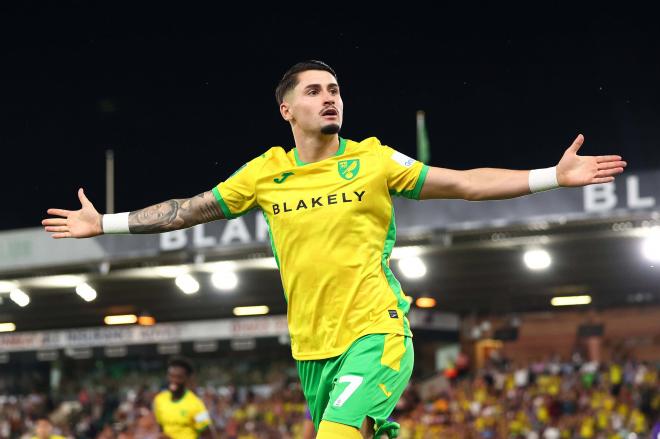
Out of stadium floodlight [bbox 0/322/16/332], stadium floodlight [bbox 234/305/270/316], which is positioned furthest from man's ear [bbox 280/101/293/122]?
stadium floodlight [bbox 0/322/16/332]

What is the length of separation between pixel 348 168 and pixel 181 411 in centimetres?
780

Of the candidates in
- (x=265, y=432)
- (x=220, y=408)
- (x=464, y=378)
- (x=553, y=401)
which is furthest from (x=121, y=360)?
(x=553, y=401)

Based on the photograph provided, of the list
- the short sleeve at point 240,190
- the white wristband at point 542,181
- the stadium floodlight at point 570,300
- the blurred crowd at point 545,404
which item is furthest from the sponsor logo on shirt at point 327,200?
the stadium floodlight at point 570,300

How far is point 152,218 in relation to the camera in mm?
5996

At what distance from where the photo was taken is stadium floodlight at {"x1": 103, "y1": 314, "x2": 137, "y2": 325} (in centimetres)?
3030

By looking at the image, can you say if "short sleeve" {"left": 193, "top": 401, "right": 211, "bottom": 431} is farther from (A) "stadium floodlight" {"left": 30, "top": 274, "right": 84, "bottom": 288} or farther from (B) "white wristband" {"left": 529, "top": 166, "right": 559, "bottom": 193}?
(A) "stadium floodlight" {"left": 30, "top": 274, "right": 84, "bottom": 288}

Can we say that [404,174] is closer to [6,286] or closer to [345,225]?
[345,225]

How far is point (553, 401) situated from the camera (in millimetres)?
23328

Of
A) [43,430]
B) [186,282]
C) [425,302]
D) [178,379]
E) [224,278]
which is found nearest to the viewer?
[178,379]

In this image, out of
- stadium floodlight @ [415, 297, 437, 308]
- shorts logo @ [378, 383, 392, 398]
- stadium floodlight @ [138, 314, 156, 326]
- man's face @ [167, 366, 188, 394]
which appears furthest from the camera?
stadium floodlight @ [138, 314, 156, 326]

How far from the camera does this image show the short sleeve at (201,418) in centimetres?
1255

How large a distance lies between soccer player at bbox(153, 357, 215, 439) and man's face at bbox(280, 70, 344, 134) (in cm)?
751

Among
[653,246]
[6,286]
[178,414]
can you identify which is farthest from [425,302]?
[178,414]

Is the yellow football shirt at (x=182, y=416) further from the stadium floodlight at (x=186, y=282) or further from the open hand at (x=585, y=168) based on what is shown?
the stadium floodlight at (x=186, y=282)
